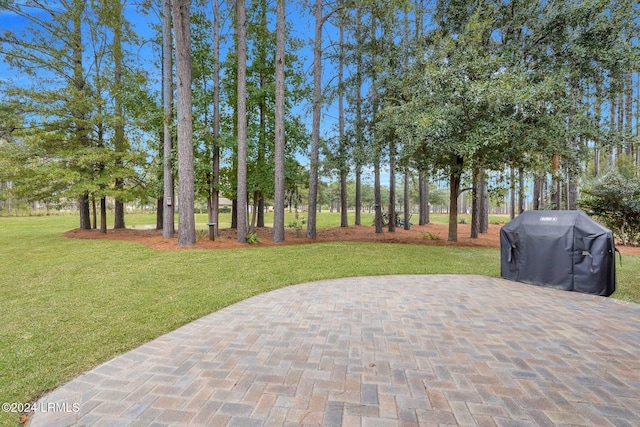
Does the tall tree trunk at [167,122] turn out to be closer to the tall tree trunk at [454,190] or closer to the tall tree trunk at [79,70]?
the tall tree trunk at [79,70]

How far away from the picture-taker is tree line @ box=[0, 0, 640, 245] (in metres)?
7.08

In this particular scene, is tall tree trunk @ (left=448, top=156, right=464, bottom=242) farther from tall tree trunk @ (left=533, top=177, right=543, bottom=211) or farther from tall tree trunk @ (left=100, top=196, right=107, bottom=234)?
tall tree trunk @ (left=100, top=196, right=107, bottom=234)

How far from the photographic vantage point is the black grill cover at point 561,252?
164 inches

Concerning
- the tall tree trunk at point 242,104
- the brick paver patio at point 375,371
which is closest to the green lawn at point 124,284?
the brick paver patio at point 375,371

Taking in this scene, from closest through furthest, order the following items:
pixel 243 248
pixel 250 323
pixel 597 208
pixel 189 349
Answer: pixel 189 349
pixel 250 323
pixel 243 248
pixel 597 208

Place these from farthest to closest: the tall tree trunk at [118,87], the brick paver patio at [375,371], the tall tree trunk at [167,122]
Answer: the tall tree trunk at [118,87]
the tall tree trunk at [167,122]
the brick paver patio at [375,371]

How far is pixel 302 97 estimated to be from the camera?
38.9ft

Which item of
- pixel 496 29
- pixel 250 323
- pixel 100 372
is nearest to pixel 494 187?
pixel 496 29

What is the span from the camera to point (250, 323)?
3.26 m

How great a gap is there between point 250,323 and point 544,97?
7.84 m

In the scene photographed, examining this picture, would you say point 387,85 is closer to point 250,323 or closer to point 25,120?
point 250,323

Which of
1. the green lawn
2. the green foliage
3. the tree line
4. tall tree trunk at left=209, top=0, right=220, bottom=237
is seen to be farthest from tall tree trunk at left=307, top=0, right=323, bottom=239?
the green foliage

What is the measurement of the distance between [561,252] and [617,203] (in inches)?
303

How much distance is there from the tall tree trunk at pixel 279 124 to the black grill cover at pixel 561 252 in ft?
21.3
